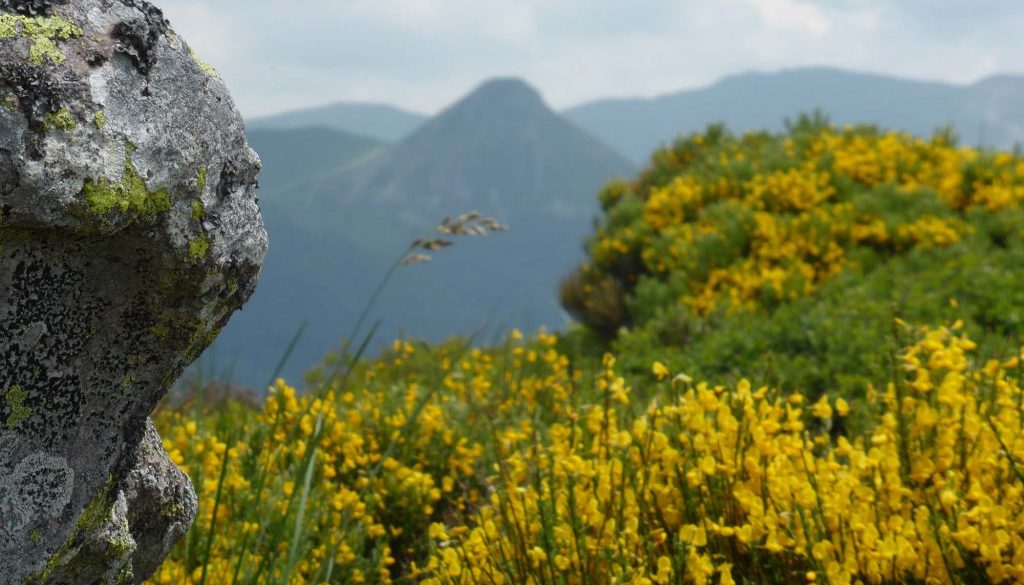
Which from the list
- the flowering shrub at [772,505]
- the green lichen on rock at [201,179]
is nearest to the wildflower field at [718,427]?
the flowering shrub at [772,505]

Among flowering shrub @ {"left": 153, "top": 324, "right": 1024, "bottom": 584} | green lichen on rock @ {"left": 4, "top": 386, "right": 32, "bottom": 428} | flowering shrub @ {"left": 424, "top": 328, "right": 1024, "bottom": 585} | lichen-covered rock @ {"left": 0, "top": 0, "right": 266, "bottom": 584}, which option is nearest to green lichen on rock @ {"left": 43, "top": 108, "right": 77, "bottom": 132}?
lichen-covered rock @ {"left": 0, "top": 0, "right": 266, "bottom": 584}

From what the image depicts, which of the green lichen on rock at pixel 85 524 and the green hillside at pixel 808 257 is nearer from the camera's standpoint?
the green lichen on rock at pixel 85 524

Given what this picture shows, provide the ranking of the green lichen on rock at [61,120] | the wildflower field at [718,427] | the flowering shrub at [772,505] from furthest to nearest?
the wildflower field at [718,427]
the flowering shrub at [772,505]
the green lichen on rock at [61,120]

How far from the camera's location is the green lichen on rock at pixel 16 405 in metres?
1.50

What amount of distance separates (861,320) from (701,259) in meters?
2.48

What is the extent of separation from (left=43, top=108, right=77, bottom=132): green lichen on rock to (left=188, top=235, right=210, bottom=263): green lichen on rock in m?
0.29

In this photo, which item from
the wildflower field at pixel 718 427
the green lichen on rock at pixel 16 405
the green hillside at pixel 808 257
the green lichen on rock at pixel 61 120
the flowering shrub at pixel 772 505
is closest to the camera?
the green lichen on rock at pixel 61 120

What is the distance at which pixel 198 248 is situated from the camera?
5.09 feet

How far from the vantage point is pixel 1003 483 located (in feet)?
8.39

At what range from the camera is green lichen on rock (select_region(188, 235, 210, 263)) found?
1.54 metres

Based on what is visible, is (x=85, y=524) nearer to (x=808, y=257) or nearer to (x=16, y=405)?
(x=16, y=405)

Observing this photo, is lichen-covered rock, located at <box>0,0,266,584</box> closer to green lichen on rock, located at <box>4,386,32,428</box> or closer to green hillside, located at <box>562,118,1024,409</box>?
Answer: green lichen on rock, located at <box>4,386,32,428</box>

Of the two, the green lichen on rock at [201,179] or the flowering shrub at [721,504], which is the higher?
the green lichen on rock at [201,179]

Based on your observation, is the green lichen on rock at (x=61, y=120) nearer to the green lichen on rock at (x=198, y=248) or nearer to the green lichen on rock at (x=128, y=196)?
the green lichen on rock at (x=128, y=196)
